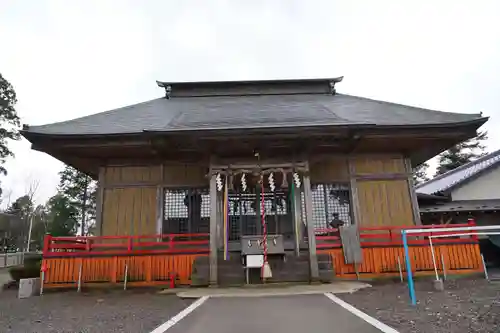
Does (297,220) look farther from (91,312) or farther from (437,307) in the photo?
(91,312)

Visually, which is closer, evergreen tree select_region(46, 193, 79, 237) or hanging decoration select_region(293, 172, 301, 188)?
hanging decoration select_region(293, 172, 301, 188)

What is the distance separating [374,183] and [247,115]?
449 centimetres

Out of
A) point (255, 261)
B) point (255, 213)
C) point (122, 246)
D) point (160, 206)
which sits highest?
point (160, 206)

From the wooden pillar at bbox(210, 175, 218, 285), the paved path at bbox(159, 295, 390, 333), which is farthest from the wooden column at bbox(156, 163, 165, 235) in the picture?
the paved path at bbox(159, 295, 390, 333)

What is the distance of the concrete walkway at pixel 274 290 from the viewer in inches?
253

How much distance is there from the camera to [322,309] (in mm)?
4836

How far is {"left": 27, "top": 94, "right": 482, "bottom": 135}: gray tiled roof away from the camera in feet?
27.2

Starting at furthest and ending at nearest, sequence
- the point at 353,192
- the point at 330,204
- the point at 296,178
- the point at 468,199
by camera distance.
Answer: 1. the point at 468,199
2. the point at 330,204
3. the point at 353,192
4. the point at 296,178

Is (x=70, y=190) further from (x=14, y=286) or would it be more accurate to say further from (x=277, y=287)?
(x=277, y=287)

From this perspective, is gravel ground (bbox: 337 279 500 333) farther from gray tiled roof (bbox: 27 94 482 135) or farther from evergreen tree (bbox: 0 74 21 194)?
evergreen tree (bbox: 0 74 21 194)

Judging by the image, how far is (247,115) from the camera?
9.83m

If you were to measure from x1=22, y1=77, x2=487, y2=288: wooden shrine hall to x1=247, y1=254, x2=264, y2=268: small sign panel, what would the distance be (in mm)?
24

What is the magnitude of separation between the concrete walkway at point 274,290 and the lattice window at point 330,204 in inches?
89.5

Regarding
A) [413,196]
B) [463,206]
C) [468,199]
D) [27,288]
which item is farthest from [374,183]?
[27,288]
